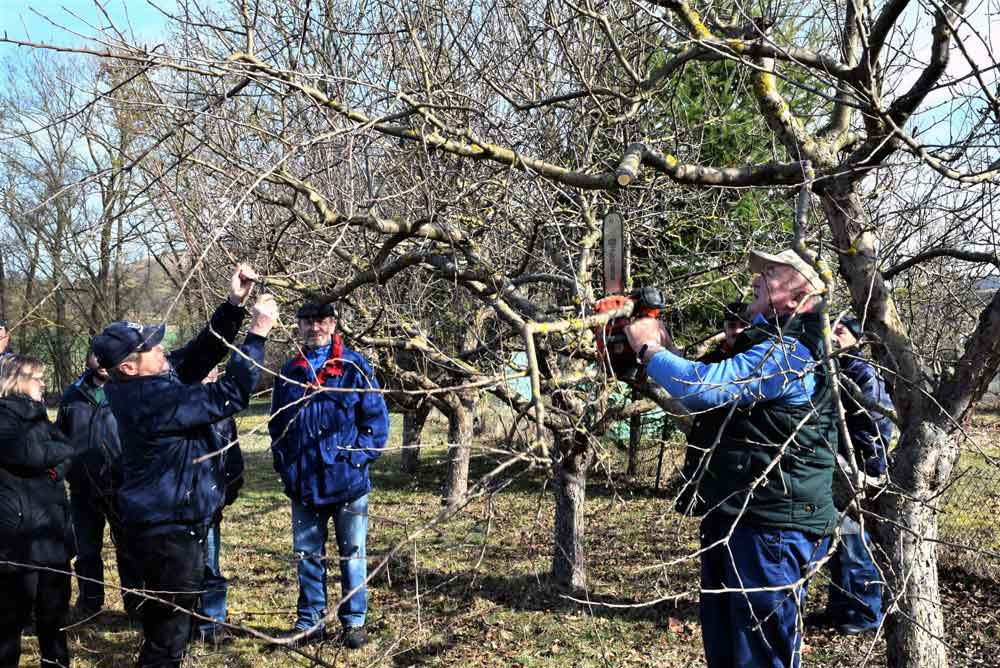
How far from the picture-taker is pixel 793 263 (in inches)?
105

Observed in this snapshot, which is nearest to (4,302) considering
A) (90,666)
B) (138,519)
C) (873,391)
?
(90,666)

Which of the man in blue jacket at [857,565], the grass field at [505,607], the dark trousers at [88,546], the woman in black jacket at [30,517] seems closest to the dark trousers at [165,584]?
the grass field at [505,607]

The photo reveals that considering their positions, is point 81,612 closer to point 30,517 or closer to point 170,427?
point 30,517

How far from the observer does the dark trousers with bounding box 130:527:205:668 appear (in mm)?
3367

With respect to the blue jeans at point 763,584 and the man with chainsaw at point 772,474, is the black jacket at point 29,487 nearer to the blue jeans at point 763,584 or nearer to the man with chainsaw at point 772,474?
the man with chainsaw at point 772,474

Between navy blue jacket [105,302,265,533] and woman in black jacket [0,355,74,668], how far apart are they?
661 millimetres

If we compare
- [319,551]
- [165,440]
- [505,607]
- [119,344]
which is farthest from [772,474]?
[505,607]

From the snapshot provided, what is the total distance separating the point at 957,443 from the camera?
10.7 feet

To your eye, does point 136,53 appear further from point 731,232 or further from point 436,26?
point 731,232

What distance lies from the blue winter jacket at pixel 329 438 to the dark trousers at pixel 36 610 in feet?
3.99

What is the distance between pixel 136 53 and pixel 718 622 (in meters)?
2.97

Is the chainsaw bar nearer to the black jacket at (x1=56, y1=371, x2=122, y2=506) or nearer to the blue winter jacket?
the blue winter jacket

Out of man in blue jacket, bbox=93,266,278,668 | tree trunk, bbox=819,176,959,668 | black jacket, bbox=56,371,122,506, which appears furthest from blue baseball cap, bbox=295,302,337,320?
tree trunk, bbox=819,176,959,668

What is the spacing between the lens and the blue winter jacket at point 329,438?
173 inches
